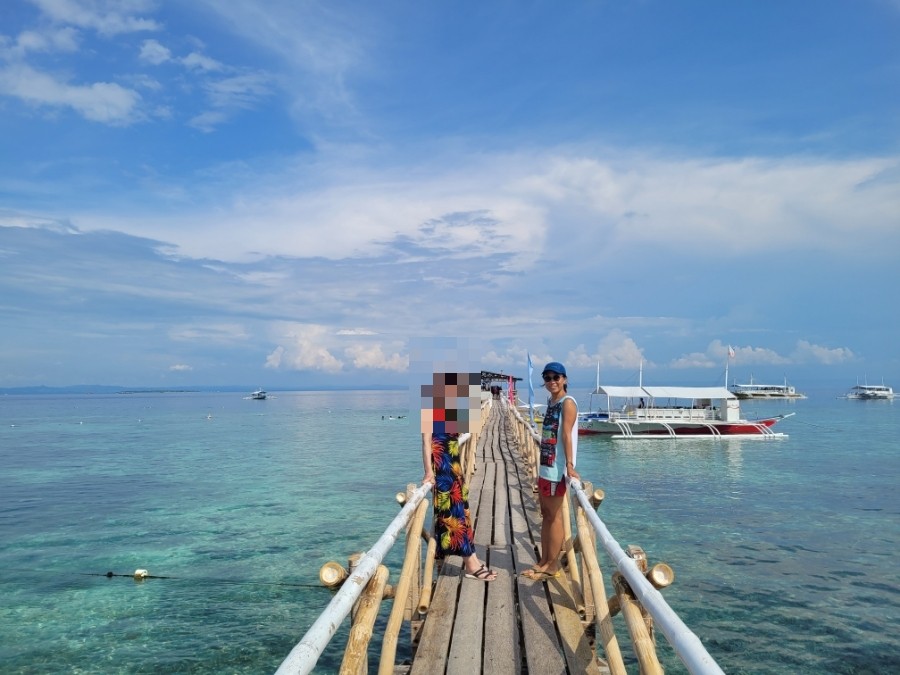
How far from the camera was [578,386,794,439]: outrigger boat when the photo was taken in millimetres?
41125

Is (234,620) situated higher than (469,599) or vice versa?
(469,599)

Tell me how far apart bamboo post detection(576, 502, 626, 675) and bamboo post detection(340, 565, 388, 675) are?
1.33 m

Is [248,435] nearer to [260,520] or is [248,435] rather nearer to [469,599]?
[260,520]

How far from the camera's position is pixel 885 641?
29.1ft

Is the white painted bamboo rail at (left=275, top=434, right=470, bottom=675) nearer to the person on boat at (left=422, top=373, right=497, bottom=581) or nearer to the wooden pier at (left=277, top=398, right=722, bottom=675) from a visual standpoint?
the wooden pier at (left=277, top=398, right=722, bottom=675)

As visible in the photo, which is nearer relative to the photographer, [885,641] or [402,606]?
[402,606]

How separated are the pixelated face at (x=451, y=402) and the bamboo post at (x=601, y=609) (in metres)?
1.31

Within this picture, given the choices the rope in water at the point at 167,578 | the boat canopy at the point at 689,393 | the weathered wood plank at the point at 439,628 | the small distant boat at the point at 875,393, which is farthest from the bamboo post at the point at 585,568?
the small distant boat at the point at 875,393

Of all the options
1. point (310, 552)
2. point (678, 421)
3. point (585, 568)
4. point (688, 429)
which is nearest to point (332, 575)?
point (585, 568)

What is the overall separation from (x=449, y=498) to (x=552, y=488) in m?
1.03

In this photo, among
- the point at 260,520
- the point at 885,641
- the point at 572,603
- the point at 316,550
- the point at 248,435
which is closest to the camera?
the point at 572,603

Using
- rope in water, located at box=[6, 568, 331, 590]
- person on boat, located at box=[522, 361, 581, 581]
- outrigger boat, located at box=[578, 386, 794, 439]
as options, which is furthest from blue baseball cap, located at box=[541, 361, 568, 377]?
outrigger boat, located at box=[578, 386, 794, 439]

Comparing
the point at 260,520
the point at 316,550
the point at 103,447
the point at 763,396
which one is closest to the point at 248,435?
the point at 103,447

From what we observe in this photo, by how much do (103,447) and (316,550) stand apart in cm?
3459
